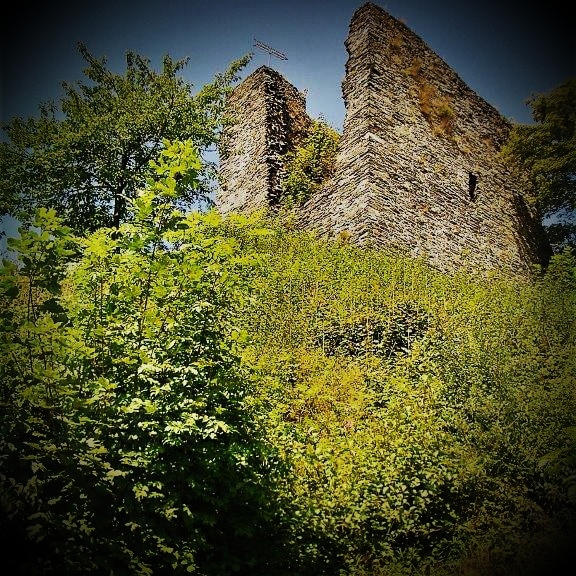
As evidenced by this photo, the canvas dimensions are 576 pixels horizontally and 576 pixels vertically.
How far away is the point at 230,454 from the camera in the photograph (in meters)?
3.16

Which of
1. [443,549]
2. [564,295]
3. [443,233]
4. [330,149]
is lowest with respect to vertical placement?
[443,549]

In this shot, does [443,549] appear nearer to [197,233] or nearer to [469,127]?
[197,233]

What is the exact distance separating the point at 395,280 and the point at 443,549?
491cm

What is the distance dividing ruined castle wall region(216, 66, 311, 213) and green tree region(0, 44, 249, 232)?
53.2 inches

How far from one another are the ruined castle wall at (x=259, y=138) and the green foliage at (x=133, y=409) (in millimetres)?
9477

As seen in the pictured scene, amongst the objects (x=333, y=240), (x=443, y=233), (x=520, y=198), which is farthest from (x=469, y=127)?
(x=333, y=240)

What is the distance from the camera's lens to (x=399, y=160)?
1115 centimetres

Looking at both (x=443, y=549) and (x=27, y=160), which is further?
(x=27, y=160)

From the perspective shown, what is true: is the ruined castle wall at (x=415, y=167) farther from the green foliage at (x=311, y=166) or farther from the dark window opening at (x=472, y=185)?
the green foliage at (x=311, y=166)

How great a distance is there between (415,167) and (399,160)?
0.64 m

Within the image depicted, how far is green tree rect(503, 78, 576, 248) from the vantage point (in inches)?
553

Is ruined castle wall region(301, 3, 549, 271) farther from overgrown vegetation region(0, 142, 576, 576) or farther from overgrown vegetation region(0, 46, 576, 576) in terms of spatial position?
overgrown vegetation region(0, 142, 576, 576)

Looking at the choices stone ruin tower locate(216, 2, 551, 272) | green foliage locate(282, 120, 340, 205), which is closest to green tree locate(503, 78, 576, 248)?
stone ruin tower locate(216, 2, 551, 272)

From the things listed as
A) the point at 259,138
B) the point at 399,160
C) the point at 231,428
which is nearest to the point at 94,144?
the point at 259,138
